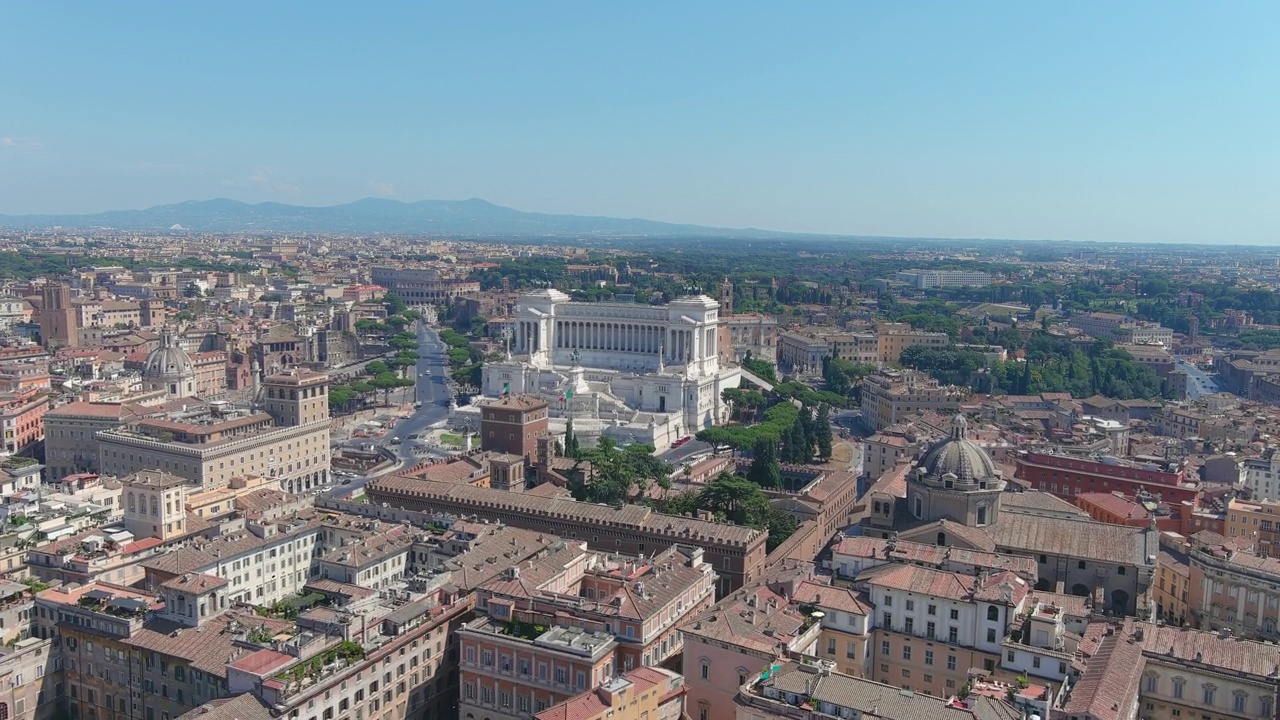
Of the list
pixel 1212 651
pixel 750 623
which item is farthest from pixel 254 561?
pixel 1212 651

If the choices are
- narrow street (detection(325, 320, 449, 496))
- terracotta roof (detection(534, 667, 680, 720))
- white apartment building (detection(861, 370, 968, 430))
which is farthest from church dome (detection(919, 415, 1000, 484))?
white apartment building (detection(861, 370, 968, 430))

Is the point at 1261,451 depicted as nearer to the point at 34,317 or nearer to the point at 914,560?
the point at 914,560

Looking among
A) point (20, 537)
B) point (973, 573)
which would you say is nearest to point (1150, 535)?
point (973, 573)

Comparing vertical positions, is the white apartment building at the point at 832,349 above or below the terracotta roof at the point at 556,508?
below

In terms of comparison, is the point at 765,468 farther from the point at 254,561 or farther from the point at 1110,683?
the point at 1110,683

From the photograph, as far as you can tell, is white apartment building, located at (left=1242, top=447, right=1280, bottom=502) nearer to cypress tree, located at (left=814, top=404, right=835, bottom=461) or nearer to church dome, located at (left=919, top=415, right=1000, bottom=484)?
church dome, located at (left=919, top=415, right=1000, bottom=484)

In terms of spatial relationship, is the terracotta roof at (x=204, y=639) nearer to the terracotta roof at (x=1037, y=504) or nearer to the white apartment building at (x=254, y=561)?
the white apartment building at (x=254, y=561)

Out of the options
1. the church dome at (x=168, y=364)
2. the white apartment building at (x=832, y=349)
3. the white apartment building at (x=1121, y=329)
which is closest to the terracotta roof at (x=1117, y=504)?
the white apartment building at (x=832, y=349)
